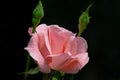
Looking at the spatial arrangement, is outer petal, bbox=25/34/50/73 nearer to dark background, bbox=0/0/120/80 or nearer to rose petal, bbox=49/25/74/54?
rose petal, bbox=49/25/74/54

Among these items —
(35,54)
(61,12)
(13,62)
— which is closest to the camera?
(35,54)

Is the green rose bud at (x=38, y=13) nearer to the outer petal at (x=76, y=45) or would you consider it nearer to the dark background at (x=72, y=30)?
the outer petal at (x=76, y=45)

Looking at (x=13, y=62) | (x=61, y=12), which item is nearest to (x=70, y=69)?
(x=13, y=62)

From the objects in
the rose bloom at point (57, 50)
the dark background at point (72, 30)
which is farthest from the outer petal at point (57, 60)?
the dark background at point (72, 30)

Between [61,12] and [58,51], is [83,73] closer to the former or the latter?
[61,12]

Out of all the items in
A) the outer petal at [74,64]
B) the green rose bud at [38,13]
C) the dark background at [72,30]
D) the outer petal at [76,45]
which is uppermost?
the green rose bud at [38,13]

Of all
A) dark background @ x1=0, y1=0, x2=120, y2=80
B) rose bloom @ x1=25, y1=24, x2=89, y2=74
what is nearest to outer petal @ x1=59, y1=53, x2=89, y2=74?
rose bloom @ x1=25, y1=24, x2=89, y2=74

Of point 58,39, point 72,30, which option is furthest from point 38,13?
point 72,30
